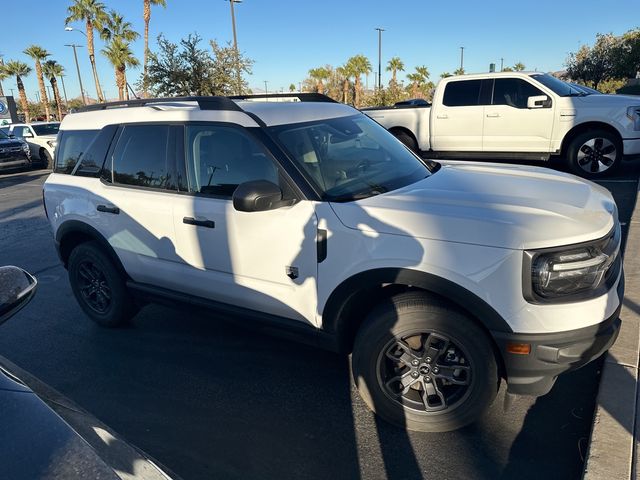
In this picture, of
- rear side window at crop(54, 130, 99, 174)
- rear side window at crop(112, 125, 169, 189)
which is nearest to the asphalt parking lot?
rear side window at crop(112, 125, 169, 189)

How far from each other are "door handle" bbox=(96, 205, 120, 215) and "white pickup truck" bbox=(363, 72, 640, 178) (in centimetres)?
737

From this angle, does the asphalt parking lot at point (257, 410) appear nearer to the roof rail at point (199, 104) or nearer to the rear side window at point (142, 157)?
the rear side window at point (142, 157)

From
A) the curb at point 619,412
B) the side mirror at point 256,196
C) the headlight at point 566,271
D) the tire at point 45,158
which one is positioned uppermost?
the side mirror at point 256,196

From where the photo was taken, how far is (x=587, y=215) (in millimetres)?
2533

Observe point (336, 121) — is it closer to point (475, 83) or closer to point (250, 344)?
point (250, 344)

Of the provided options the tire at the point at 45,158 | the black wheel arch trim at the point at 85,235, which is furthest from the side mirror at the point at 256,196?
the tire at the point at 45,158

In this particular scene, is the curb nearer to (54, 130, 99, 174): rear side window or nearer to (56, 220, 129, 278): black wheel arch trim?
(56, 220, 129, 278): black wheel arch trim

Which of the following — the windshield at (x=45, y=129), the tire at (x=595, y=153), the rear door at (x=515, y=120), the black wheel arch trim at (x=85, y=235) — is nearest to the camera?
the black wheel arch trim at (x=85, y=235)

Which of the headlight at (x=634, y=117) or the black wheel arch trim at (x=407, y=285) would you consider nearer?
the black wheel arch trim at (x=407, y=285)

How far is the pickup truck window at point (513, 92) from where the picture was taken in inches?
344

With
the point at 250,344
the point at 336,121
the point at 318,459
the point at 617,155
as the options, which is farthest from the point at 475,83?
the point at 318,459

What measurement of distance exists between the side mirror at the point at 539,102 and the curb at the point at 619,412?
566cm

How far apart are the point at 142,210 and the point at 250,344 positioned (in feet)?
4.37

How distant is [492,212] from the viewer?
249 cm
